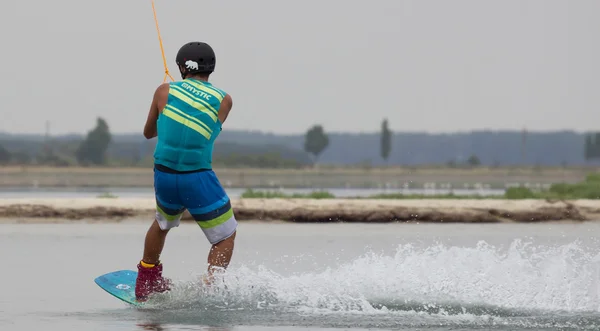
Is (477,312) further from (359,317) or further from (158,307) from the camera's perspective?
(158,307)

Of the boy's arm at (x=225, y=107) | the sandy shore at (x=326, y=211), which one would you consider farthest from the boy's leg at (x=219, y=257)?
the sandy shore at (x=326, y=211)

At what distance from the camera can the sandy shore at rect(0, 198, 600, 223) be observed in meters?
17.8

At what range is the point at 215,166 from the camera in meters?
114

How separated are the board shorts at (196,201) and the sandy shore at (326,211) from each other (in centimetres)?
904

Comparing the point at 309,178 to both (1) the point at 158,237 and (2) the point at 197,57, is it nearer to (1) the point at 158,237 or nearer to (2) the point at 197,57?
(1) the point at 158,237

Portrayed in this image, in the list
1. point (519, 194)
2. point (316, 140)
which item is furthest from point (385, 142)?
point (519, 194)

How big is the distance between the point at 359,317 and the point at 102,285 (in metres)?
1.93

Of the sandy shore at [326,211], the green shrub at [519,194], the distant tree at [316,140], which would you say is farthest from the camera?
the distant tree at [316,140]

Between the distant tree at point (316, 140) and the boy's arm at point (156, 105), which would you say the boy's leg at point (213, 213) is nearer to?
the boy's arm at point (156, 105)

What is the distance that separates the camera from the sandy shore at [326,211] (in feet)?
58.3

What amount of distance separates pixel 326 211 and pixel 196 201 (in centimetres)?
956

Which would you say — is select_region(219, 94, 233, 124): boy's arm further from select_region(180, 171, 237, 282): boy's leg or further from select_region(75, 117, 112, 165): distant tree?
select_region(75, 117, 112, 165): distant tree

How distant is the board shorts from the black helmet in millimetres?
683

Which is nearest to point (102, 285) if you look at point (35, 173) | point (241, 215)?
point (241, 215)
